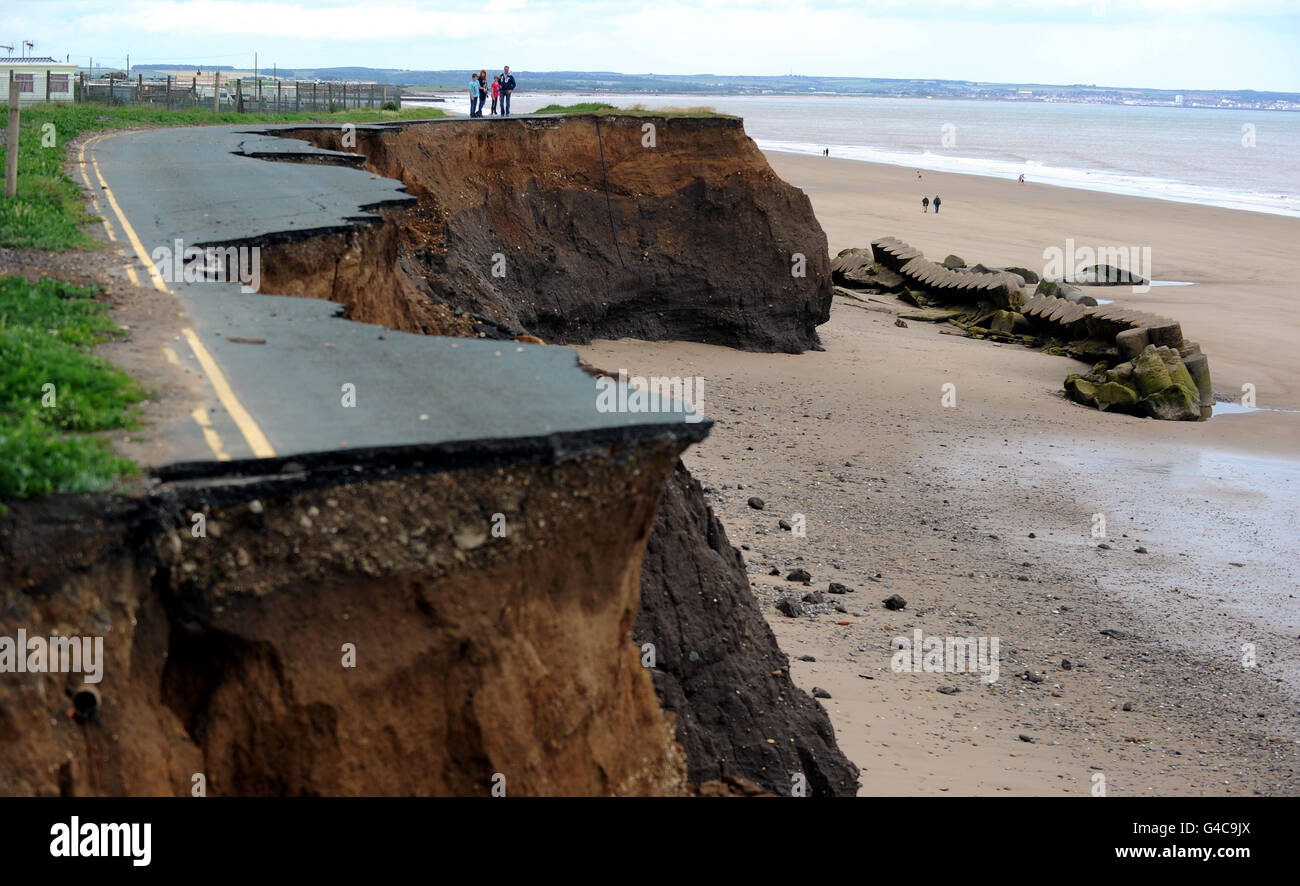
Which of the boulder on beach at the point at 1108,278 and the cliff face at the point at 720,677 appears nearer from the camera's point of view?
the cliff face at the point at 720,677

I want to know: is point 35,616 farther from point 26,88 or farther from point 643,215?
point 26,88

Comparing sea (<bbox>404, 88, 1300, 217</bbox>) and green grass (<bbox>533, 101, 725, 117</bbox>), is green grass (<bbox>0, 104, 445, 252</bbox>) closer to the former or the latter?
green grass (<bbox>533, 101, 725, 117</bbox>)

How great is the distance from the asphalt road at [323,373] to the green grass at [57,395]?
0.38 meters

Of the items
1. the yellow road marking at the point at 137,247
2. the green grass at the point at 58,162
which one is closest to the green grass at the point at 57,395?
the yellow road marking at the point at 137,247

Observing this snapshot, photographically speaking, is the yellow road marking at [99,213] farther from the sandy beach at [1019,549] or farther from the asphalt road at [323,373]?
the sandy beach at [1019,549]

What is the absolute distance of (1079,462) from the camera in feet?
65.6

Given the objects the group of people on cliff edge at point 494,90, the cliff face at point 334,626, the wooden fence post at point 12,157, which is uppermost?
the group of people on cliff edge at point 494,90

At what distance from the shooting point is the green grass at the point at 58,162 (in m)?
12.2

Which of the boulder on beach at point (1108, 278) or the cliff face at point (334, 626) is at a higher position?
the boulder on beach at point (1108, 278)

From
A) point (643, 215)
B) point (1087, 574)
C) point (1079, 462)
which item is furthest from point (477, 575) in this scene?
point (643, 215)

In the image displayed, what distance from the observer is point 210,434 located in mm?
6148

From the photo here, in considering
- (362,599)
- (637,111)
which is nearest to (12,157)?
A: (362,599)

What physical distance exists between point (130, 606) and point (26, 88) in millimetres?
43668

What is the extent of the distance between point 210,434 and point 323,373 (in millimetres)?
1504
